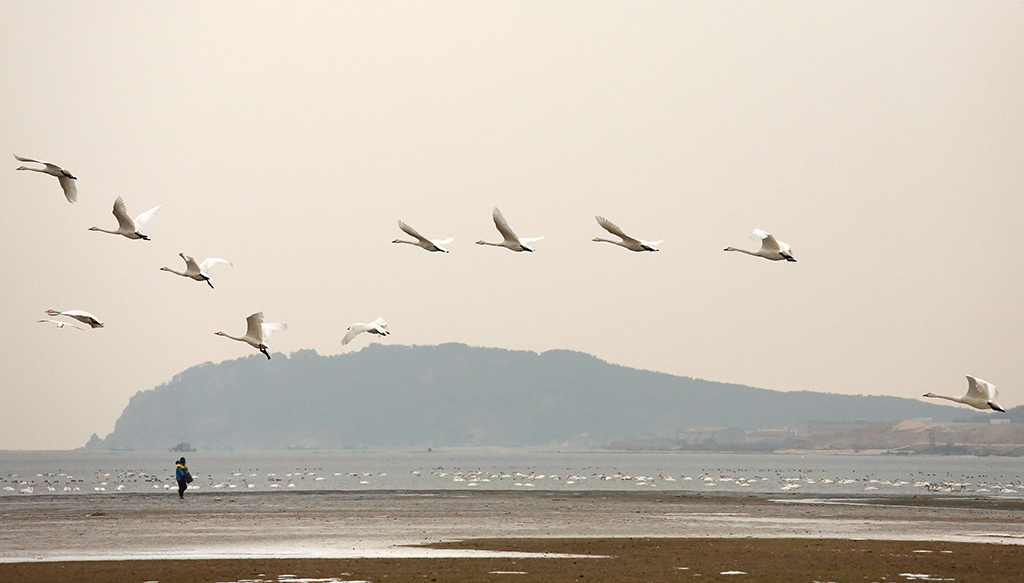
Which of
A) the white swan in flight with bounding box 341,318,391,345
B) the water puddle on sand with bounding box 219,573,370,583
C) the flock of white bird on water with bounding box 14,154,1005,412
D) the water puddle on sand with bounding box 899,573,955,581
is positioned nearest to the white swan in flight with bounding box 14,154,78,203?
the flock of white bird on water with bounding box 14,154,1005,412

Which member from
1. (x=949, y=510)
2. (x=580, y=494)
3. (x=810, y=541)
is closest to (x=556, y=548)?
(x=810, y=541)

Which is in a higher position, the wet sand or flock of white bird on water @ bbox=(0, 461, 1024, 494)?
flock of white bird on water @ bbox=(0, 461, 1024, 494)

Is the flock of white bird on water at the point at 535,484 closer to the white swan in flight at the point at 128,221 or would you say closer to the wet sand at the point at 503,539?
the wet sand at the point at 503,539

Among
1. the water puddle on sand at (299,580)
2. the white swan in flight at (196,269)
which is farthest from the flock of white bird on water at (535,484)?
the water puddle on sand at (299,580)

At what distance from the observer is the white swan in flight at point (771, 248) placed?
28.2 m

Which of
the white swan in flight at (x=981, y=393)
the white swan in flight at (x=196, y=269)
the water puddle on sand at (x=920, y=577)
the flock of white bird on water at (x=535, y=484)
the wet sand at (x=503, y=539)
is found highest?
the white swan in flight at (x=196, y=269)

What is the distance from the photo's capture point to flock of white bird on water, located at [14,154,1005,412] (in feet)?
86.5

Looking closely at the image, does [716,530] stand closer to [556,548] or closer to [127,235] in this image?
[556,548]

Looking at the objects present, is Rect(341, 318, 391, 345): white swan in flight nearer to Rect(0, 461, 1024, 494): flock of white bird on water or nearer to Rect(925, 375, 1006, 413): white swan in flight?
Rect(925, 375, 1006, 413): white swan in flight

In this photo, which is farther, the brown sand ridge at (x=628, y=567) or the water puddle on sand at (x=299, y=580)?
the brown sand ridge at (x=628, y=567)

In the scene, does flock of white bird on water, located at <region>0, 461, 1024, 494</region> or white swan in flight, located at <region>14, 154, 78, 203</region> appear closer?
white swan in flight, located at <region>14, 154, 78, 203</region>

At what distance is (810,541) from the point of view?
30.8 metres

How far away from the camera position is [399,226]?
88.5 feet

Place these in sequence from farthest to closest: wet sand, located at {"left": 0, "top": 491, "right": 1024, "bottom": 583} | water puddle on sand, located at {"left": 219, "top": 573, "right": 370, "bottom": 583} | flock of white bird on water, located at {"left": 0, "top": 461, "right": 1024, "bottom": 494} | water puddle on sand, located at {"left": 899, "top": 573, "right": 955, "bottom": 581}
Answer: flock of white bird on water, located at {"left": 0, "top": 461, "right": 1024, "bottom": 494}
wet sand, located at {"left": 0, "top": 491, "right": 1024, "bottom": 583}
water puddle on sand, located at {"left": 899, "top": 573, "right": 955, "bottom": 581}
water puddle on sand, located at {"left": 219, "top": 573, "right": 370, "bottom": 583}
